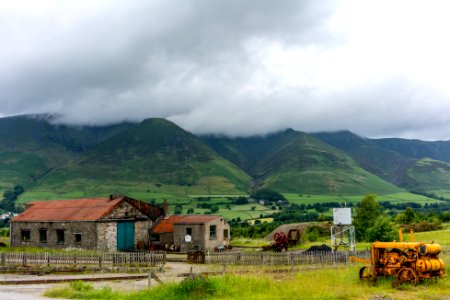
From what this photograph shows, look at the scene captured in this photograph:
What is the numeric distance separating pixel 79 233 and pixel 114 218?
403 centimetres

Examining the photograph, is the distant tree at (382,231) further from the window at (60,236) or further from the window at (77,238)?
the window at (60,236)

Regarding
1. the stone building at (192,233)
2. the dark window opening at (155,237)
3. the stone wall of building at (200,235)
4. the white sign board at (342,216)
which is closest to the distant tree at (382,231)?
the white sign board at (342,216)

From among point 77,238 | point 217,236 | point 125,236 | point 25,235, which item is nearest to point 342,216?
point 217,236

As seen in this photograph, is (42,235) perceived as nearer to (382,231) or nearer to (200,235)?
(200,235)

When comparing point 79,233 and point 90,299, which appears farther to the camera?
point 79,233

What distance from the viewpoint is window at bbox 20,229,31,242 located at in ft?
184

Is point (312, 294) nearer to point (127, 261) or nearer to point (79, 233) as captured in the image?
point (127, 261)

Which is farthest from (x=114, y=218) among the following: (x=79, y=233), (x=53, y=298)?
(x=53, y=298)

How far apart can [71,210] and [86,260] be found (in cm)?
1937

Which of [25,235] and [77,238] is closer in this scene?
[77,238]

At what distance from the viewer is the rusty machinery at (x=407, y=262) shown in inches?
850

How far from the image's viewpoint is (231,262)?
3597 cm

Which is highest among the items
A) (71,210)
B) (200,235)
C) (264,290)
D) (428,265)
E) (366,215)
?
(71,210)

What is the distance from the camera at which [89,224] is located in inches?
1999
